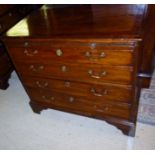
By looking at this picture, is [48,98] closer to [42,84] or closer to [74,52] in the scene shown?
[42,84]

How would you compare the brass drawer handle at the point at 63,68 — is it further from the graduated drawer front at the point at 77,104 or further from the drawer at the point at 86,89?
the graduated drawer front at the point at 77,104

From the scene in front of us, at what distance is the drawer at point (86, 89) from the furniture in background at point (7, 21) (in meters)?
0.66

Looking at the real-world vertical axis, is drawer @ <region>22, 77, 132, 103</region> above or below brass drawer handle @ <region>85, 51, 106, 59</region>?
below

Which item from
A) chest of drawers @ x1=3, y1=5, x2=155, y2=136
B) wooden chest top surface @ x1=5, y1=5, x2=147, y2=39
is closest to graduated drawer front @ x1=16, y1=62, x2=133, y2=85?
chest of drawers @ x1=3, y1=5, x2=155, y2=136

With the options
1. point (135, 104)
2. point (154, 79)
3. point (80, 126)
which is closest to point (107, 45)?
point (135, 104)

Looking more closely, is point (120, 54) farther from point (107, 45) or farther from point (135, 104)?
point (135, 104)

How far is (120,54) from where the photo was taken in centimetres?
90

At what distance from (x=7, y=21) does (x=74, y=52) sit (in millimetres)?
1100

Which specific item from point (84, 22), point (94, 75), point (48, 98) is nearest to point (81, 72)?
point (94, 75)

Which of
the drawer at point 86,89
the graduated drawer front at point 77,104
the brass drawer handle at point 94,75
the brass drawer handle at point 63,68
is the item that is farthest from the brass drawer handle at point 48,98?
the brass drawer handle at point 94,75

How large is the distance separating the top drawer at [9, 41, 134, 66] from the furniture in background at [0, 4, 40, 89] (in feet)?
2.26

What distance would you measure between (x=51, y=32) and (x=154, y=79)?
122 cm

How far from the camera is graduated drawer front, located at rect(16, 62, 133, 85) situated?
100 centimetres

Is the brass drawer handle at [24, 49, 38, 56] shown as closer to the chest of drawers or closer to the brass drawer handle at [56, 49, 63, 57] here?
the chest of drawers
